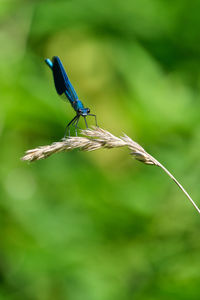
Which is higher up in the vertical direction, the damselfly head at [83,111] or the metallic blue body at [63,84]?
the metallic blue body at [63,84]

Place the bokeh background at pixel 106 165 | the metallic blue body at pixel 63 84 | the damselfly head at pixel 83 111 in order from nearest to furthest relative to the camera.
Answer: the damselfly head at pixel 83 111, the metallic blue body at pixel 63 84, the bokeh background at pixel 106 165

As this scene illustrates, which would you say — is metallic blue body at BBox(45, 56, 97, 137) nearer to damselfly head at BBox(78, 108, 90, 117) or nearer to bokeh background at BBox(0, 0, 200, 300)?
damselfly head at BBox(78, 108, 90, 117)

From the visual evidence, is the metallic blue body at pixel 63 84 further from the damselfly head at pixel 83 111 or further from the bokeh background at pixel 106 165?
the bokeh background at pixel 106 165

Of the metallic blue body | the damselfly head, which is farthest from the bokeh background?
the damselfly head

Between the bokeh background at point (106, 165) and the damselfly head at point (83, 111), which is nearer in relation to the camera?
the damselfly head at point (83, 111)

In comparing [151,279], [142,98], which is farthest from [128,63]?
[151,279]

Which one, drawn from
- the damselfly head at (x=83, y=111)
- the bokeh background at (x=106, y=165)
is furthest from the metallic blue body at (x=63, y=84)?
the bokeh background at (x=106, y=165)

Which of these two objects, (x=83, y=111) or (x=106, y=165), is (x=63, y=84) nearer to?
(x=83, y=111)

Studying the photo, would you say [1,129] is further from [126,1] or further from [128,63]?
[126,1]
